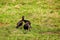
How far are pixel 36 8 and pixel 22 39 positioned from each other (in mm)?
5319

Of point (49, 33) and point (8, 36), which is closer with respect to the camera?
point (8, 36)

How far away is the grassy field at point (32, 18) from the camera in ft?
36.1

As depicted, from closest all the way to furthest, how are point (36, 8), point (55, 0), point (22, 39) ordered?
1. point (22, 39)
2. point (36, 8)
3. point (55, 0)

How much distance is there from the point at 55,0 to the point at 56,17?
3.49 metres

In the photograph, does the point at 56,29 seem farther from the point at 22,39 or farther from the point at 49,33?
the point at 22,39

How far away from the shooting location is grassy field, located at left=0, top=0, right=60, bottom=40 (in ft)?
36.1

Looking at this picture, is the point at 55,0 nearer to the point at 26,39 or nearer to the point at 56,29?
the point at 56,29

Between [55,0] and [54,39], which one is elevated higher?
[55,0]

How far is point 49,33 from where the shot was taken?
454 inches

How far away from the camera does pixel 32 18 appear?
13.7 metres

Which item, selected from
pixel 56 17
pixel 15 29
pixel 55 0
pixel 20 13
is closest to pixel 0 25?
pixel 15 29

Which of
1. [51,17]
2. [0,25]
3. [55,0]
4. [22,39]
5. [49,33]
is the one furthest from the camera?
[55,0]

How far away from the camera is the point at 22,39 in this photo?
10.5 m

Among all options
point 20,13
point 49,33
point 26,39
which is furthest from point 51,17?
point 26,39
